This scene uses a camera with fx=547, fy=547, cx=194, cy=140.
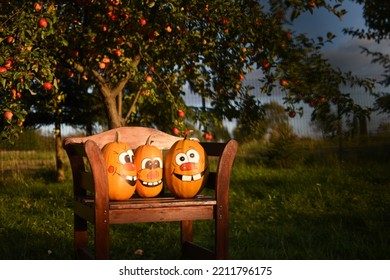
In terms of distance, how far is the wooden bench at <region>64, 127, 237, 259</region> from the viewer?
3.40m

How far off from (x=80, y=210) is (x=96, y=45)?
10.3 feet

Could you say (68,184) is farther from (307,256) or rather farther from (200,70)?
(307,256)

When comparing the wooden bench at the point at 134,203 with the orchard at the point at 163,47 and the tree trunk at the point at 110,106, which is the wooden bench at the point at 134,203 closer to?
the orchard at the point at 163,47

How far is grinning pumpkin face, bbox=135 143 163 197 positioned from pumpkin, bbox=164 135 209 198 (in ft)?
0.21

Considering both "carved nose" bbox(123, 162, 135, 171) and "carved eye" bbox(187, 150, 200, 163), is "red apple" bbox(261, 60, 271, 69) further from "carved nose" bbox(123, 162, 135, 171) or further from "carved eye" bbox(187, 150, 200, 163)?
"carved nose" bbox(123, 162, 135, 171)

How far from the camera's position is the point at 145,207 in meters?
3.46

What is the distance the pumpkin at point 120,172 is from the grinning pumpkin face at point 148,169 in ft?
0.28

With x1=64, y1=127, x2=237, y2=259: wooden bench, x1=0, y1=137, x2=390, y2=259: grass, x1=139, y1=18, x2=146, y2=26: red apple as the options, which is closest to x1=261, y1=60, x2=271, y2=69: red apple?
x1=139, y1=18, x2=146, y2=26: red apple

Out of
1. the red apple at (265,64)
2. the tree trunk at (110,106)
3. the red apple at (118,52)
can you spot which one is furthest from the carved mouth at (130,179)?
the tree trunk at (110,106)

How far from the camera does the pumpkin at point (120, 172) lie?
3590mm

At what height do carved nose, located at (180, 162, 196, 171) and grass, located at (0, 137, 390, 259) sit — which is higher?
carved nose, located at (180, 162, 196, 171)

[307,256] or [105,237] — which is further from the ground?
[105,237]

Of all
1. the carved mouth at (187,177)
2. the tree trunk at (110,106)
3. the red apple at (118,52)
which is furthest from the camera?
the tree trunk at (110,106)

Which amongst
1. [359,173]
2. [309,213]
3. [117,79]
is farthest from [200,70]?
[359,173]
